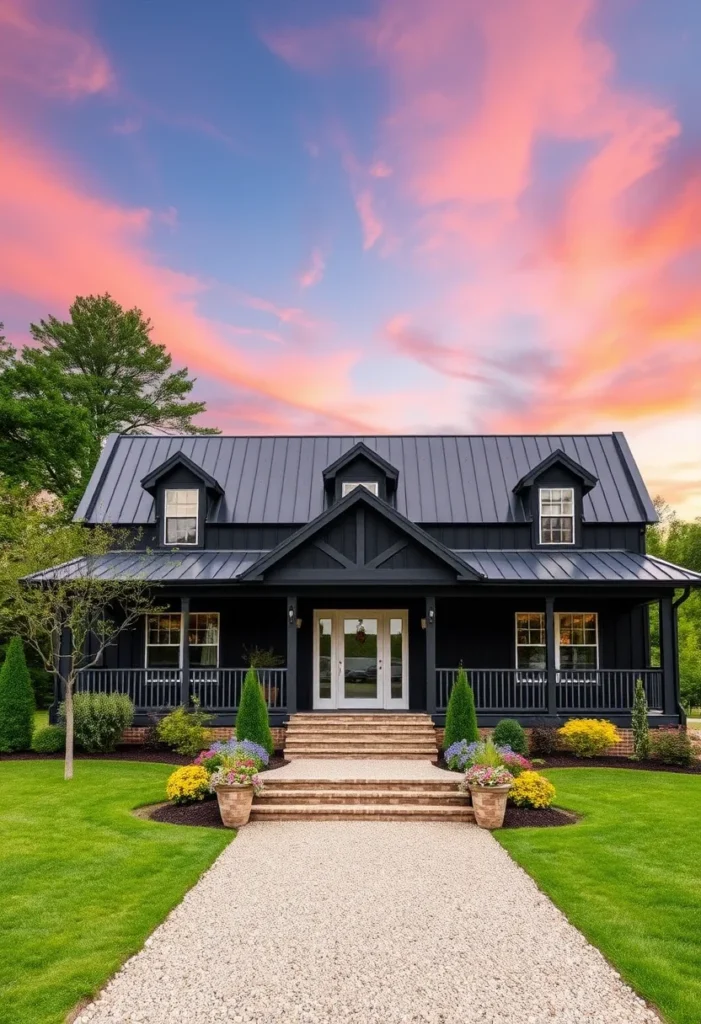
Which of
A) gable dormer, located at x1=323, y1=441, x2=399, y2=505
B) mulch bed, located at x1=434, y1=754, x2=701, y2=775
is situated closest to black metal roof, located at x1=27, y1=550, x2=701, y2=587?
gable dormer, located at x1=323, y1=441, x2=399, y2=505

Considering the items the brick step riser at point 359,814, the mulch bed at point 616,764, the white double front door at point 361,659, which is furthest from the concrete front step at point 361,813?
the white double front door at point 361,659

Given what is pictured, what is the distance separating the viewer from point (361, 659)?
18906 mm

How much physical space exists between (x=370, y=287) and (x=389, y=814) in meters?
14.6

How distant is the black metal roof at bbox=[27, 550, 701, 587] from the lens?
17141mm

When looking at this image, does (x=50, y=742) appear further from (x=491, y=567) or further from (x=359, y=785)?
(x=491, y=567)

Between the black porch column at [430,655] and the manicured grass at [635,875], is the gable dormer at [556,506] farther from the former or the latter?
the manicured grass at [635,875]

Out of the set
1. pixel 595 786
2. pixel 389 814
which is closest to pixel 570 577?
pixel 595 786

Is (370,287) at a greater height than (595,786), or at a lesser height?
greater

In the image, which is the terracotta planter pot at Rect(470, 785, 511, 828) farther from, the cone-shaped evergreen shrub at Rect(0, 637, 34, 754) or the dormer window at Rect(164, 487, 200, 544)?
the dormer window at Rect(164, 487, 200, 544)

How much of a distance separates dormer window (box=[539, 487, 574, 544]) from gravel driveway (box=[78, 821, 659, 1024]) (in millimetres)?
12205

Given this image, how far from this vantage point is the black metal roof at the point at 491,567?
17141mm

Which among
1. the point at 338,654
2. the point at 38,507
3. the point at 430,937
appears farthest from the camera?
the point at 38,507

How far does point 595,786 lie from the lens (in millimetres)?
13094

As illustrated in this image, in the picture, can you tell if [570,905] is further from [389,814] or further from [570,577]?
[570,577]
